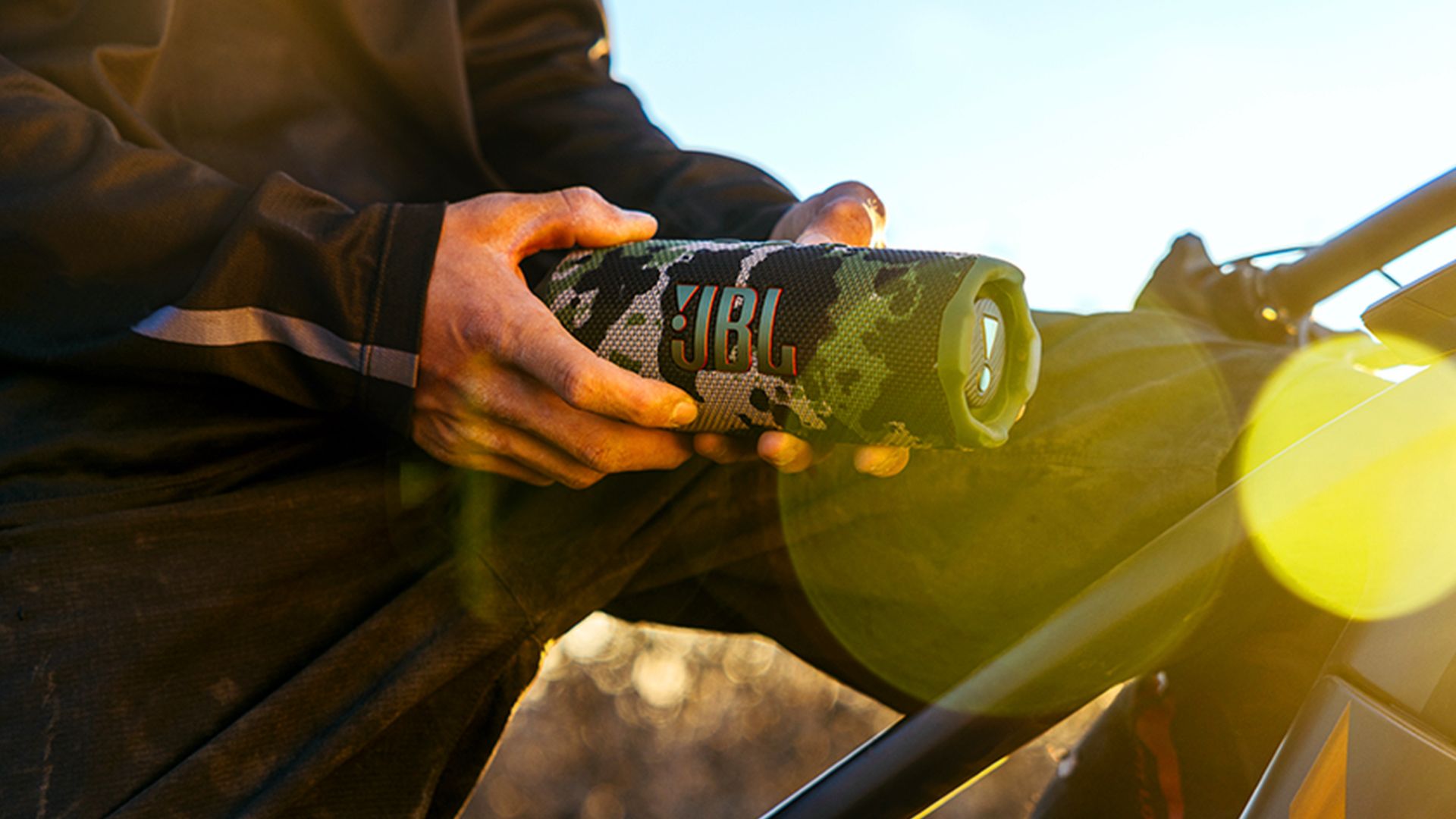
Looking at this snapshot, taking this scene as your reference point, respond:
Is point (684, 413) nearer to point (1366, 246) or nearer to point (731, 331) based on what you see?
point (731, 331)

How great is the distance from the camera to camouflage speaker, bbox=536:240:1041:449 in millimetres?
631

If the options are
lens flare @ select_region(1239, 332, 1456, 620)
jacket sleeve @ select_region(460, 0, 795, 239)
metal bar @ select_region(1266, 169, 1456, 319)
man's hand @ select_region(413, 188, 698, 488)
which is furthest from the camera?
jacket sleeve @ select_region(460, 0, 795, 239)

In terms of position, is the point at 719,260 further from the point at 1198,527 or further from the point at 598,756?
the point at 598,756

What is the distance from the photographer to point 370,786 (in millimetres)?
806

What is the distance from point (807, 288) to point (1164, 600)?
29 cm

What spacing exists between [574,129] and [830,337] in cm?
63

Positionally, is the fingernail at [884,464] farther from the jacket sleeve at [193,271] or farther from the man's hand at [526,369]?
the jacket sleeve at [193,271]

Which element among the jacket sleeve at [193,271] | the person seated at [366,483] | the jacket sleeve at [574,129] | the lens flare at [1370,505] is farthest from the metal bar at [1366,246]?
the jacket sleeve at [193,271]

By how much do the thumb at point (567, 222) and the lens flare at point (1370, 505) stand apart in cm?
45

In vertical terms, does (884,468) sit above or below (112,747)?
above

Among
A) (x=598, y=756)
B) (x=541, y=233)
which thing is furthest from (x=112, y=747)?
(x=598, y=756)

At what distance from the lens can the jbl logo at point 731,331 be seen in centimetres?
66

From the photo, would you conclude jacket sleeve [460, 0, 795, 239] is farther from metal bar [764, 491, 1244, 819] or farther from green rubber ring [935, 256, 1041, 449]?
metal bar [764, 491, 1244, 819]

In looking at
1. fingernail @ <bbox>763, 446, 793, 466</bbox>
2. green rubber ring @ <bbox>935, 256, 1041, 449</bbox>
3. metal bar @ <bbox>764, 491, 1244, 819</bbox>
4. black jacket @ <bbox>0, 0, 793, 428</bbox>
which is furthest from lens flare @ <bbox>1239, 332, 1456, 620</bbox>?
black jacket @ <bbox>0, 0, 793, 428</bbox>
